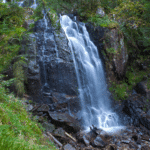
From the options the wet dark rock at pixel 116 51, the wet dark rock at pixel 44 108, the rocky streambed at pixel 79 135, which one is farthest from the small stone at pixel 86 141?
the wet dark rock at pixel 116 51

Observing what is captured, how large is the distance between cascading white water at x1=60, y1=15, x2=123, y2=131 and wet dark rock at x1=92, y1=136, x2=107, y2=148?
1.74 meters

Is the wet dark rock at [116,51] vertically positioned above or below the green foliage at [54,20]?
below

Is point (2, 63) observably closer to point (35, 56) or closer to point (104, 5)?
point (35, 56)

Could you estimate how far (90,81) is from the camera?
10.6 m

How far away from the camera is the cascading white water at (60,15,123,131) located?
9095 millimetres

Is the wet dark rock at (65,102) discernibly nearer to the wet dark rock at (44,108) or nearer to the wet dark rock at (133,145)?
the wet dark rock at (44,108)

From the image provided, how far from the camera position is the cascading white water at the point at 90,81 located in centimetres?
910

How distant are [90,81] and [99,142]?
16.4ft

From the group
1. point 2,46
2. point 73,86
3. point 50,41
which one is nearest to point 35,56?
point 50,41

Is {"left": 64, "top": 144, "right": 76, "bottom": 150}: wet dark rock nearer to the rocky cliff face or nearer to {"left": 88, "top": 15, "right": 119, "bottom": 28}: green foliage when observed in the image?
the rocky cliff face

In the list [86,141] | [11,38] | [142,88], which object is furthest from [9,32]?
[142,88]

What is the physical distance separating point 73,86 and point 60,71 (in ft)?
4.83

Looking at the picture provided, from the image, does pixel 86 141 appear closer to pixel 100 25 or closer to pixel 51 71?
pixel 51 71

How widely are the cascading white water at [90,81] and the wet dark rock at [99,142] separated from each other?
1.74 metres
